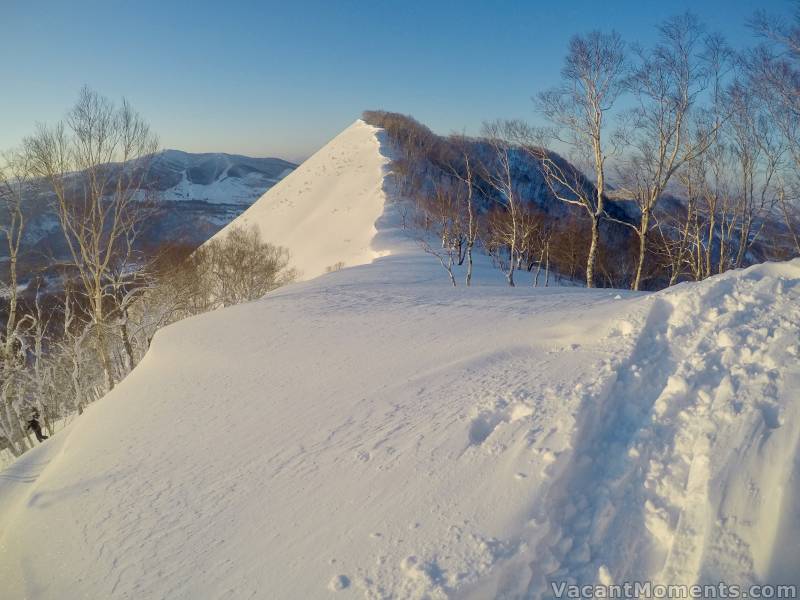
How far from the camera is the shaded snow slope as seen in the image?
2855 centimetres

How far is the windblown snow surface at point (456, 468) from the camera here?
2.51m

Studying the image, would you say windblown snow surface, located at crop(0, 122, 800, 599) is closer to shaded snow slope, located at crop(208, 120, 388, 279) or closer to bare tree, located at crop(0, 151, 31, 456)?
bare tree, located at crop(0, 151, 31, 456)

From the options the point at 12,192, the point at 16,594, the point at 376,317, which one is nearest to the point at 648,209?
the point at 376,317

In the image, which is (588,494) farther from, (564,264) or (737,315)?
(564,264)

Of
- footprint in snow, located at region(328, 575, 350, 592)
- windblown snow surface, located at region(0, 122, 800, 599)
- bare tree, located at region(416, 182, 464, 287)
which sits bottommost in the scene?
footprint in snow, located at region(328, 575, 350, 592)

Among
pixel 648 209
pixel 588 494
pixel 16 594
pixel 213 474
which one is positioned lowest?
pixel 16 594

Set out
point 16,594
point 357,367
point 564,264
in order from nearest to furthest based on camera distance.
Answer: point 16,594 < point 357,367 < point 564,264

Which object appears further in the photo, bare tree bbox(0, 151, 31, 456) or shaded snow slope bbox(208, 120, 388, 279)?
shaded snow slope bbox(208, 120, 388, 279)

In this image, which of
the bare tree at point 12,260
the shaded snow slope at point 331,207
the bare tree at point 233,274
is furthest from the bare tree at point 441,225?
the bare tree at point 12,260

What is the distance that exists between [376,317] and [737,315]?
4.93m

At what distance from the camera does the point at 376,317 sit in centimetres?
744

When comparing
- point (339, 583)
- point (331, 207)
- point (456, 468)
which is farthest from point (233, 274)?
point (339, 583)

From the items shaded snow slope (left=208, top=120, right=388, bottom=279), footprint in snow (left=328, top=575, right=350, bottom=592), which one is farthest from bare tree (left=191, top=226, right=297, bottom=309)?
footprint in snow (left=328, top=575, right=350, bottom=592)

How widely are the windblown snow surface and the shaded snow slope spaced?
19.3m
